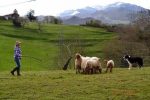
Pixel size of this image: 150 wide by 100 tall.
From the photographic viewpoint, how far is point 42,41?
13350 centimetres

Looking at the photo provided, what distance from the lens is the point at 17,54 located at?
111ft

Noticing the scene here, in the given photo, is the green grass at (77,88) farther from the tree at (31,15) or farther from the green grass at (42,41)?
the tree at (31,15)

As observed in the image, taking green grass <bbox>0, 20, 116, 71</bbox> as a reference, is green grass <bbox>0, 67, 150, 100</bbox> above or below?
above

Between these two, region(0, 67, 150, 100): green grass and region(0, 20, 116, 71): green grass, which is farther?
region(0, 20, 116, 71): green grass

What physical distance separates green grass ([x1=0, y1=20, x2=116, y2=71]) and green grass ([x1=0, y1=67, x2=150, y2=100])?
61191mm

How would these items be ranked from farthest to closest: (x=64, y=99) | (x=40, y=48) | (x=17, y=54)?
(x=40, y=48) → (x=17, y=54) → (x=64, y=99)

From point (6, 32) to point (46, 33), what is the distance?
43.4 ft

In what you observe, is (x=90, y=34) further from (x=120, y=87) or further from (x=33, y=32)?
(x=120, y=87)

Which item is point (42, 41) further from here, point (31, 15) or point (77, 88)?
point (77, 88)

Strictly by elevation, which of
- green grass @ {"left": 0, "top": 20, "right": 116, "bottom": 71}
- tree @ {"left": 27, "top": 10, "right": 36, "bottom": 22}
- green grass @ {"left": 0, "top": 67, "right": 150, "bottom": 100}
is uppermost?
tree @ {"left": 27, "top": 10, "right": 36, "bottom": 22}

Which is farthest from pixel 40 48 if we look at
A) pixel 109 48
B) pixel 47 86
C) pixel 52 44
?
pixel 47 86

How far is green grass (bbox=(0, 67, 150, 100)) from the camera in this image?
24.1 m

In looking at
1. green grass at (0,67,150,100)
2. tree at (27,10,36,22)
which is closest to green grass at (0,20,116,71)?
tree at (27,10,36,22)

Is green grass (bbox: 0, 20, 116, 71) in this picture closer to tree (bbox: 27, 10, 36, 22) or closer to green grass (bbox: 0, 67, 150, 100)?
tree (bbox: 27, 10, 36, 22)
